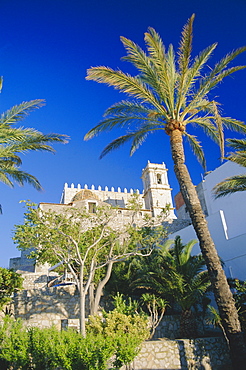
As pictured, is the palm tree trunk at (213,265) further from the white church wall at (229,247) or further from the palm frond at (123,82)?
the white church wall at (229,247)

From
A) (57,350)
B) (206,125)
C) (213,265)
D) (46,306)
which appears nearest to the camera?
(57,350)

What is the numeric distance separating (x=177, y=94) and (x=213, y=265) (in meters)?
5.84

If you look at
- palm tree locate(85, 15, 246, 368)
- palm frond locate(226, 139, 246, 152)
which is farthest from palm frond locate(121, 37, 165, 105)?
palm frond locate(226, 139, 246, 152)

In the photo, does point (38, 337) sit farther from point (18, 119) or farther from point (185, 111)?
point (185, 111)

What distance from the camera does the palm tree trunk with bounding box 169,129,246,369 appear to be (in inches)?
327

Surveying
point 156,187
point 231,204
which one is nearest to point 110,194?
point 156,187

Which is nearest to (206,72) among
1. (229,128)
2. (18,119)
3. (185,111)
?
(185,111)

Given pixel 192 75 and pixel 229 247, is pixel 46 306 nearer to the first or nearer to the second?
pixel 229 247

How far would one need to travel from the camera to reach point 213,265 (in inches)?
355

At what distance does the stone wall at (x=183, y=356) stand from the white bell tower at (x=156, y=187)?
29.8 m

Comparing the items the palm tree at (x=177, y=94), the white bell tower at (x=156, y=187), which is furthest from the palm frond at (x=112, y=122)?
the white bell tower at (x=156, y=187)

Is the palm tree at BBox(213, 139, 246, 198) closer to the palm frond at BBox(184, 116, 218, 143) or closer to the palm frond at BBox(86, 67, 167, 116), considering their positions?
the palm frond at BBox(184, 116, 218, 143)

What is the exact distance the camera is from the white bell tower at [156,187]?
41331mm

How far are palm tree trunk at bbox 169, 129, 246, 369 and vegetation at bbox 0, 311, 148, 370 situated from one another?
105 inches
